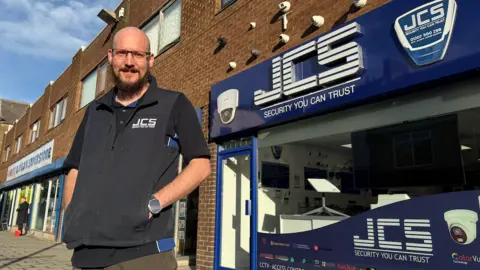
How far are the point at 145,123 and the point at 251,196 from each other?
462 centimetres

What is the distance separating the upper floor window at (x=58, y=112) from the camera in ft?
59.8

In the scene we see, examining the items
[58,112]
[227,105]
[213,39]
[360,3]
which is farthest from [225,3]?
[58,112]

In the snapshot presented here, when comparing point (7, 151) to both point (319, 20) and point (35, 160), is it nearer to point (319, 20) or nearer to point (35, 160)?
point (35, 160)

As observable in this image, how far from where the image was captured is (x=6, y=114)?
41.7 meters

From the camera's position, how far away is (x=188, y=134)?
175cm

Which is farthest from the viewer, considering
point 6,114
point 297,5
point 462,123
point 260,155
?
point 6,114

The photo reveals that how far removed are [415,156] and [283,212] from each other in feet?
7.28

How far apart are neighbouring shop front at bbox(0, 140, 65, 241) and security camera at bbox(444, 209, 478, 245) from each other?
11.7 meters

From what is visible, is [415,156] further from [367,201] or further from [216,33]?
[216,33]

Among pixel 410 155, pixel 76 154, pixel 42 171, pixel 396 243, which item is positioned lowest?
pixel 396 243

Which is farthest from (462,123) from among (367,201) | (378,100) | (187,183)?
(187,183)

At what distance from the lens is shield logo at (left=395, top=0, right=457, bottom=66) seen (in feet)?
12.4

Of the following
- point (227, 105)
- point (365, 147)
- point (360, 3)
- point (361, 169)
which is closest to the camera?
point (360, 3)

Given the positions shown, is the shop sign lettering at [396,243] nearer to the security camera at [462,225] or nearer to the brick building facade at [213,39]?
the security camera at [462,225]
